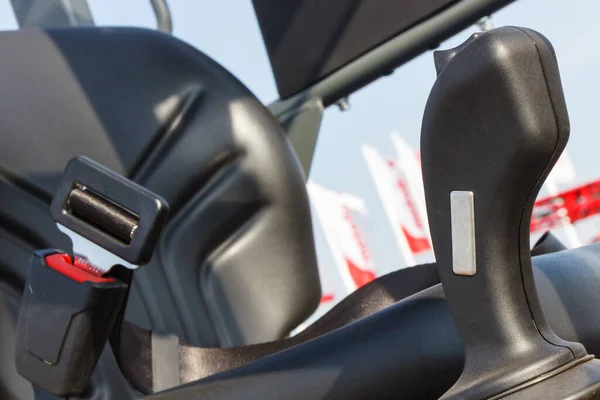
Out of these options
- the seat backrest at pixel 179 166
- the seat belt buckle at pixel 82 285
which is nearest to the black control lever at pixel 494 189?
the seat belt buckle at pixel 82 285

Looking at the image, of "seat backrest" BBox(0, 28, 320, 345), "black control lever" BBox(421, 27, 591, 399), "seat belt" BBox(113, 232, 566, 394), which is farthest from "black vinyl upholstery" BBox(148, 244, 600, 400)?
"seat backrest" BBox(0, 28, 320, 345)

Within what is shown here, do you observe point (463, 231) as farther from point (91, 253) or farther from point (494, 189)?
point (91, 253)

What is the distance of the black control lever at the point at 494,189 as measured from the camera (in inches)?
13.9

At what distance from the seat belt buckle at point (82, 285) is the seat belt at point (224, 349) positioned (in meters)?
0.10

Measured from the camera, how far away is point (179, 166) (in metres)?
0.88

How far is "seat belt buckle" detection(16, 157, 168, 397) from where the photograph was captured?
22.3 inches

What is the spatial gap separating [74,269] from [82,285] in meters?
0.02

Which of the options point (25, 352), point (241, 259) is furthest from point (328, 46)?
point (25, 352)

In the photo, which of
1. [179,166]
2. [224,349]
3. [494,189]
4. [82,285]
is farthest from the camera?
[179,166]

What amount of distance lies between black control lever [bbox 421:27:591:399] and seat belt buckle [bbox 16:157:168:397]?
25 centimetres

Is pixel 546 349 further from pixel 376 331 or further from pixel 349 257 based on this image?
pixel 349 257

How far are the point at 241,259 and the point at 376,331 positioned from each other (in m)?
0.44

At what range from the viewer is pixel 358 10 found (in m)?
1.00

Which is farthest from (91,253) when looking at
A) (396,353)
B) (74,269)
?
(396,353)
